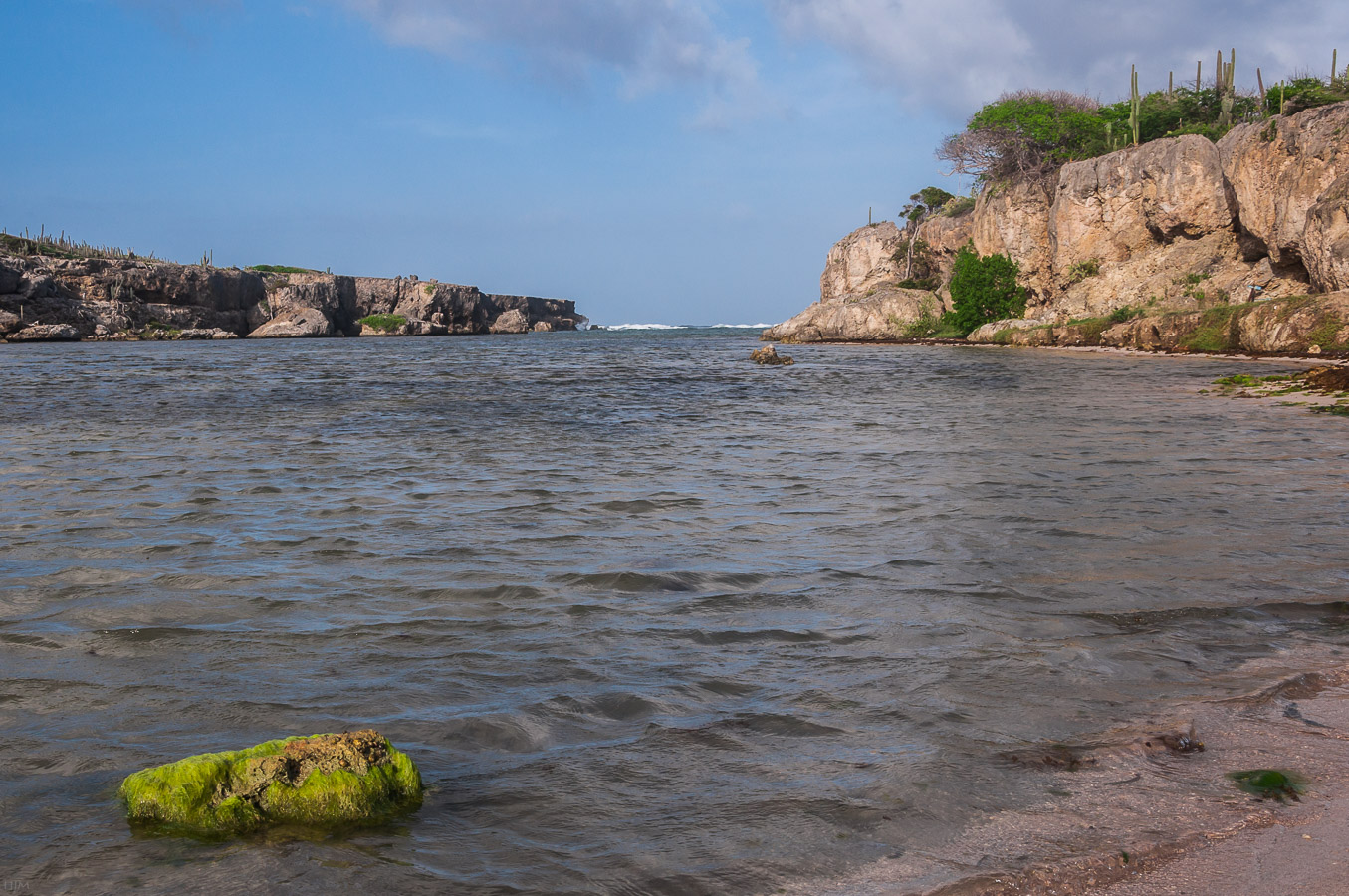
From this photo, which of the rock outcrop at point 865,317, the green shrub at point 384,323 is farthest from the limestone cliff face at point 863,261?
the green shrub at point 384,323

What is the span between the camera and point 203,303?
94500 mm

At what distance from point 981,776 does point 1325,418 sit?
50.3 feet

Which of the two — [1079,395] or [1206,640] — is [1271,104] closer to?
[1079,395]

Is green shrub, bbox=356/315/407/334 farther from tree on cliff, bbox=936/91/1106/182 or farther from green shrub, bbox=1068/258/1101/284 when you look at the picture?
green shrub, bbox=1068/258/1101/284

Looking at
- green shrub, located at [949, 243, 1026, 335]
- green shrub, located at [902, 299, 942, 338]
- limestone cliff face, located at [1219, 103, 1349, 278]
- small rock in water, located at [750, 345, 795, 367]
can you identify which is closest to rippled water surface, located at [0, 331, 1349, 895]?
limestone cliff face, located at [1219, 103, 1349, 278]

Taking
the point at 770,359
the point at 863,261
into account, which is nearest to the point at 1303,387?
the point at 770,359

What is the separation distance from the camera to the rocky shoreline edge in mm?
72188

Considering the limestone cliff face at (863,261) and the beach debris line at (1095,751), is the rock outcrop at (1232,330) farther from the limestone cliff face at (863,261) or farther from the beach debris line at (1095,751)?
the limestone cliff face at (863,261)

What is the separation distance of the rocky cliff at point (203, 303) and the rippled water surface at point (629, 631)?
241 ft

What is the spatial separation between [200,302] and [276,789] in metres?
104

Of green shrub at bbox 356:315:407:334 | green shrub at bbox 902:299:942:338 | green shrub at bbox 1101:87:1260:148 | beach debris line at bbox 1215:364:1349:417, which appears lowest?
beach debris line at bbox 1215:364:1349:417

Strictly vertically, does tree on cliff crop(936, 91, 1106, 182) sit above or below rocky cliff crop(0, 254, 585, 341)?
above

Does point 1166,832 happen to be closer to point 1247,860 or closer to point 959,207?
point 1247,860

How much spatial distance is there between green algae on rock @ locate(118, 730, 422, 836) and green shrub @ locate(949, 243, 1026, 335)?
185ft
